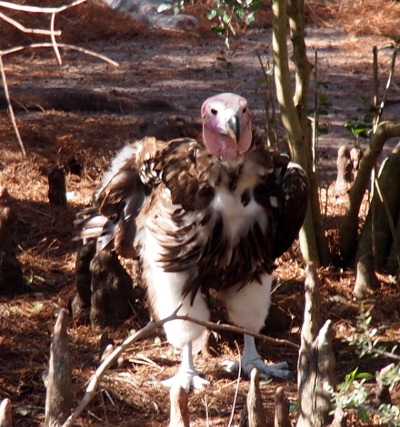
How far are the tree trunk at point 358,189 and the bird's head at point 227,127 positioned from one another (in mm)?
1335

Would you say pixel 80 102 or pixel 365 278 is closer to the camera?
pixel 365 278

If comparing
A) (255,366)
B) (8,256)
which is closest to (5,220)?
(8,256)

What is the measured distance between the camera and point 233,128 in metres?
4.52

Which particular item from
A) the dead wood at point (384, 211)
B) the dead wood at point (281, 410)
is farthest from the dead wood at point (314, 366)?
the dead wood at point (384, 211)

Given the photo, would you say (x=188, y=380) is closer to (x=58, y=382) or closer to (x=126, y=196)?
(x=126, y=196)

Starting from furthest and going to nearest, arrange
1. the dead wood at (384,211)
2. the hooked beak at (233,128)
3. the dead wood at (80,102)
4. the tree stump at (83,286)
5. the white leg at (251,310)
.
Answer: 1. the dead wood at (80,102)
2. the dead wood at (384,211)
3. the tree stump at (83,286)
4. the white leg at (251,310)
5. the hooked beak at (233,128)

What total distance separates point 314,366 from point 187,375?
1.73 metres

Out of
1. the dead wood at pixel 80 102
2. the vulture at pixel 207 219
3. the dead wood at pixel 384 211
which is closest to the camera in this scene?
A: the vulture at pixel 207 219

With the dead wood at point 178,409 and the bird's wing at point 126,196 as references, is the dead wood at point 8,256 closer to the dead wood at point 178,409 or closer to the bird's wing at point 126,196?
the bird's wing at point 126,196

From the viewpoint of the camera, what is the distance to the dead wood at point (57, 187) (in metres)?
7.00

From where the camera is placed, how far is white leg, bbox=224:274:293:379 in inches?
206

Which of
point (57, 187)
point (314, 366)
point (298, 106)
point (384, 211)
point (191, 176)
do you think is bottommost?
point (57, 187)

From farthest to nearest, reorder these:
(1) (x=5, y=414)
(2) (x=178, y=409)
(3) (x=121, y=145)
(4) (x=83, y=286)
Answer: (3) (x=121, y=145), (4) (x=83, y=286), (2) (x=178, y=409), (1) (x=5, y=414)

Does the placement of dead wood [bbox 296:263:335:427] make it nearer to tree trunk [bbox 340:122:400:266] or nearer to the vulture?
the vulture
